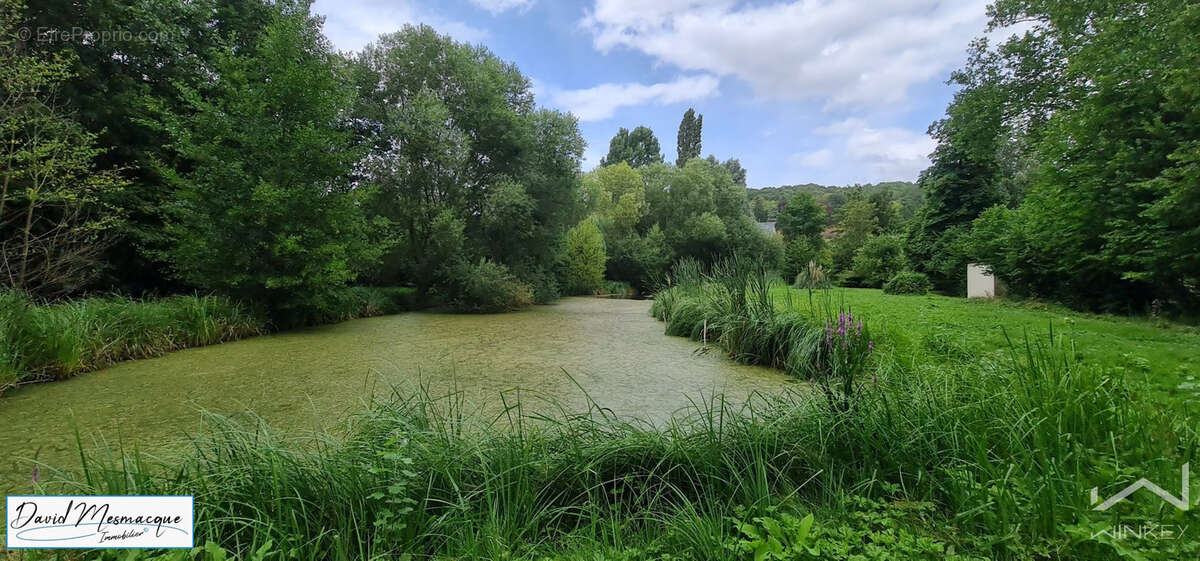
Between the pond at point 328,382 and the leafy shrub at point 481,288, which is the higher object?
the leafy shrub at point 481,288

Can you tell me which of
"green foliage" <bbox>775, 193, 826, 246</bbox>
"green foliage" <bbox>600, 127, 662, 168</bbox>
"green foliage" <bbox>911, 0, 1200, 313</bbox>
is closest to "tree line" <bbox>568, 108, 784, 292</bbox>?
"green foliage" <bbox>775, 193, 826, 246</bbox>

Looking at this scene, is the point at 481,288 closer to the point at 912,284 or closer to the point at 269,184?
the point at 269,184

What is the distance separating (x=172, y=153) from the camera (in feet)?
25.5

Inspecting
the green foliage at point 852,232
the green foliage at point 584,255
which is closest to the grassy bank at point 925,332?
the green foliage at point 584,255

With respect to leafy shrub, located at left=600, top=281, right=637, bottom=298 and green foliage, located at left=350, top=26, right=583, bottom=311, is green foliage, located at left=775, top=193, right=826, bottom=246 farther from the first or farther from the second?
green foliage, located at left=350, top=26, right=583, bottom=311

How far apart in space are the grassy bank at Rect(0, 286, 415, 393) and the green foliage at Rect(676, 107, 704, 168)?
125ft

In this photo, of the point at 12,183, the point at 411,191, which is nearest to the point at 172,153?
the point at 12,183

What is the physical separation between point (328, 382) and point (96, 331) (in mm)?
2668

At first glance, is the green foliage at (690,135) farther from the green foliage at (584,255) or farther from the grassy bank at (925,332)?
the grassy bank at (925,332)

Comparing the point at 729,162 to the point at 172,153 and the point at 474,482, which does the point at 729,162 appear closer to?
the point at 172,153

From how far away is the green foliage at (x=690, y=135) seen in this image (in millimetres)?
40312

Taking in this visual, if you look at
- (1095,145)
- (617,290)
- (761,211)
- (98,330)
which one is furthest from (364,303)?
(761,211)

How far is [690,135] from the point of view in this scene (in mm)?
40469

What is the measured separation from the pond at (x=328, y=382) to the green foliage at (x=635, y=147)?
120 ft
